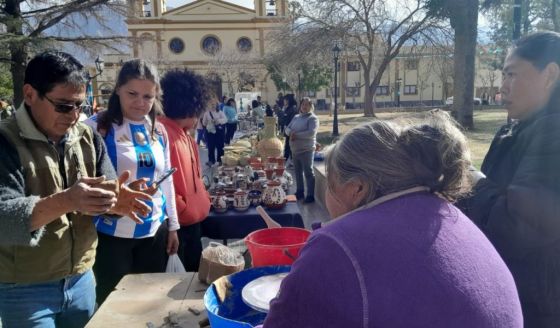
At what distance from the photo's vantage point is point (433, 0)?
48.5 ft

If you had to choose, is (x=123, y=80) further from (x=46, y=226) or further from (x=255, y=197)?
(x=255, y=197)

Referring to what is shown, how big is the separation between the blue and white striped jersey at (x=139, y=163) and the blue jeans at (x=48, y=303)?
309 mm

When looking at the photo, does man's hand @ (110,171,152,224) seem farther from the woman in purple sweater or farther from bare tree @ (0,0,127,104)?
bare tree @ (0,0,127,104)

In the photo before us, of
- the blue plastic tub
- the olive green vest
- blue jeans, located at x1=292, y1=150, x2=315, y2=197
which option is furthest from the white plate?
blue jeans, located at x1=292, y1=150, x2=315, y2=197

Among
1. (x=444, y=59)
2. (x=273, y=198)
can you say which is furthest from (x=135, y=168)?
(x=444, y=59)

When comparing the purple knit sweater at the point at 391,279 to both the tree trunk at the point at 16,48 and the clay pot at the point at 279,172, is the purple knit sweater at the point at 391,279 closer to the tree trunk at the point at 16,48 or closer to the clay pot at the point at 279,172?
the clay pot at the point at 279,172

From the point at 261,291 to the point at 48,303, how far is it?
0.86 metres

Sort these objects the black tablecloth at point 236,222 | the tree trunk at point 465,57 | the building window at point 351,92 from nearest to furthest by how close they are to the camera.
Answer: the black tablecloth at point 236,222 < the tree trunk at point 465,57 < the building window at point 351,92

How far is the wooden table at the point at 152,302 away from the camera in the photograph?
1.54m

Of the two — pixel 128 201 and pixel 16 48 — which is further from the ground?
pixel 16 48

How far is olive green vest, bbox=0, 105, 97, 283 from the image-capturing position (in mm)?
1535

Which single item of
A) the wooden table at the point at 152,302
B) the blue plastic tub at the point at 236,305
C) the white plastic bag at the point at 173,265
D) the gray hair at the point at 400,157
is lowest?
the white plastic bag at the point at 173,265

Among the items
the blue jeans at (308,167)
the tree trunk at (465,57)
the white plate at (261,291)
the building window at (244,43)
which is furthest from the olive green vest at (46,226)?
the building window at (244,43)

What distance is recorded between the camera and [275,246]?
5.13 feet
